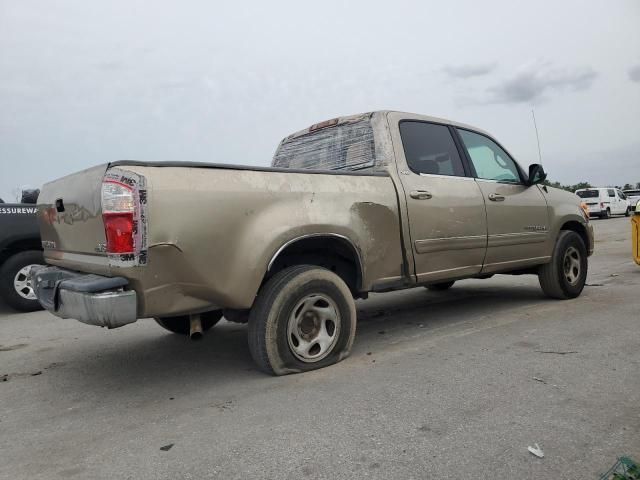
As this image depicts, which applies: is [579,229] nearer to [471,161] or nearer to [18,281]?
[471,161]

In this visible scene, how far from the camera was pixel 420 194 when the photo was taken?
14.2 ft

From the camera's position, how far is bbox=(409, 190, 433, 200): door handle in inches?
168

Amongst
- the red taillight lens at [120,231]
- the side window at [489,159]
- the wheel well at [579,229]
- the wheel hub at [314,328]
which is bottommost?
the wheel hub at [314,328]

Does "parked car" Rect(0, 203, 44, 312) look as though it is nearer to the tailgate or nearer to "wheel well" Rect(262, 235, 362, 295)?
the tailgate

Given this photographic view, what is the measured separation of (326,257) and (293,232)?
632 mm

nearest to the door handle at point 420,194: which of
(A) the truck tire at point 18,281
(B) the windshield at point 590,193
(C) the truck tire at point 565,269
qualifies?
(C) the truck tire at point 565,269

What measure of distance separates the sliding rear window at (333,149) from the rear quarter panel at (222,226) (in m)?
0.76

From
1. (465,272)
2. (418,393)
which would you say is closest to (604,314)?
(465,272)

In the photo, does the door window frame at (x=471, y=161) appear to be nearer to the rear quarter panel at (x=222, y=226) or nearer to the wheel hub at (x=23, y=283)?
the rear quarter panel at (x=222, y=226)

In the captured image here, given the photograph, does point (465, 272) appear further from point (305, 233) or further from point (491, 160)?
point (305, 233)

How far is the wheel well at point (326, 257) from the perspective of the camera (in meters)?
3.70

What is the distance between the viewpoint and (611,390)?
3094 mm

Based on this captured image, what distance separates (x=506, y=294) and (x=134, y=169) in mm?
5224

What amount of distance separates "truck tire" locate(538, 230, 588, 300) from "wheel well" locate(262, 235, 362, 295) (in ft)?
9.26
